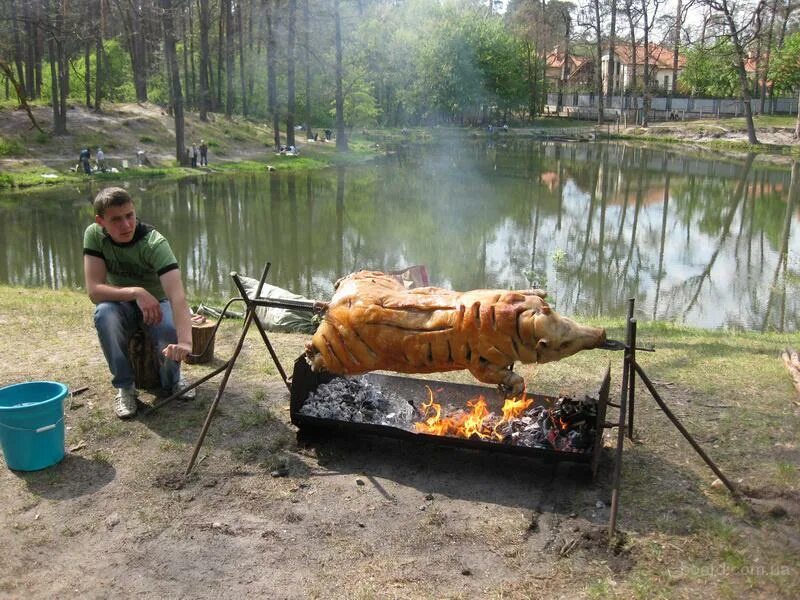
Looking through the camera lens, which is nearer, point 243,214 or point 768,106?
point 243,214

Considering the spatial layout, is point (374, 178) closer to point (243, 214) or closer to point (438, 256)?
point (243, 214)

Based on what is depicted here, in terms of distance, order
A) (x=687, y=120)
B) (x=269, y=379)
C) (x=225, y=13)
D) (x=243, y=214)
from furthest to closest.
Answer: (x=687, y=120) → (x=225, y=13) → (x=243, y=214) → (x=269, y=379)

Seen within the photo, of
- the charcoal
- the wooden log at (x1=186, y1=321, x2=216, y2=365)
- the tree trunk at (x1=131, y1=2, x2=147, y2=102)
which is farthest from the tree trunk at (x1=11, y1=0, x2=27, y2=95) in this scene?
the charcoal

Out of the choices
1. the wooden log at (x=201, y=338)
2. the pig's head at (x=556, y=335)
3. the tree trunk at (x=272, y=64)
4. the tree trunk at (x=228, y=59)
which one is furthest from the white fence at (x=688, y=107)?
the pig's head at (x=556, y=335)

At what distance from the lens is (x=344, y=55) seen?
46438 millimetres

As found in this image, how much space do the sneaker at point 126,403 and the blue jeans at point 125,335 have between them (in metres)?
0.06

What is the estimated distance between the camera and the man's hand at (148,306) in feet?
16.3

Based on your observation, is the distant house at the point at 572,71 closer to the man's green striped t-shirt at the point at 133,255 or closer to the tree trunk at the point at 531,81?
the tree trunk at the point at 531,81

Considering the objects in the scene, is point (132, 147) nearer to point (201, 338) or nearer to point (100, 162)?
point (100, 162)

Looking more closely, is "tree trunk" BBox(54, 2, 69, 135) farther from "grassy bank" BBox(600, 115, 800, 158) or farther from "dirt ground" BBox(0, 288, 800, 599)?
"grassy bank" BBox(600, 115, 800, 158)

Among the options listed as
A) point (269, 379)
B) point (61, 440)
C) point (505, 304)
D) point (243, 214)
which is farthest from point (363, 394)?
point (243, 214)

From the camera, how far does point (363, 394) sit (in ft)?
17.3

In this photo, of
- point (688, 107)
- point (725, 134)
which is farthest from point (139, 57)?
point (688, 107)

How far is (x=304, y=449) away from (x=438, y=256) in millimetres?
10231
